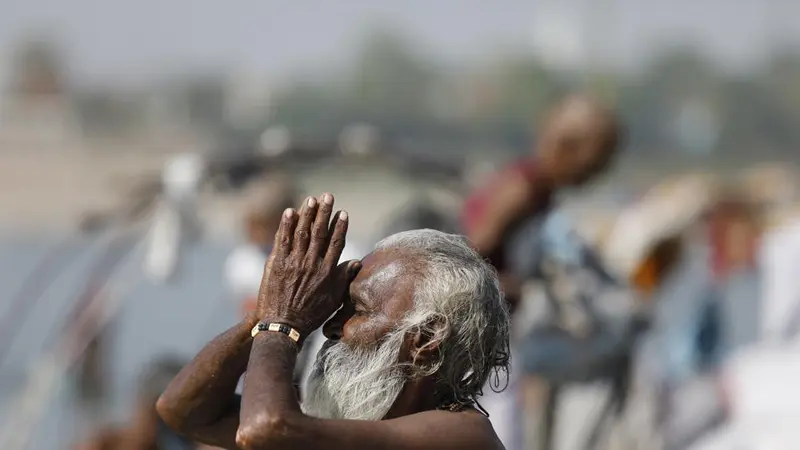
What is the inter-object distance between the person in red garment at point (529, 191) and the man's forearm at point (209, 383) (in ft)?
8.85

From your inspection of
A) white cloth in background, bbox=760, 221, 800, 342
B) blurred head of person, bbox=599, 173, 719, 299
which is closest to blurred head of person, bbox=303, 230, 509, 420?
blurred head of person, bbox=599, 173, 719, 299

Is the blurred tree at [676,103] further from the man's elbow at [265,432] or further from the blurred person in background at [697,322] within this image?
the man's elbow at [265,432]

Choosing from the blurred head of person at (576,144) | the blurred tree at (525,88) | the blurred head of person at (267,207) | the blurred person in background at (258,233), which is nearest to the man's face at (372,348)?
the blurred head of person at (576,144)

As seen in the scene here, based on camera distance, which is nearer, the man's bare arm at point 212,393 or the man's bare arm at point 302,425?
the man's bare arm at point 302,425

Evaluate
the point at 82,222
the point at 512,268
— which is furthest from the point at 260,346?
the point at 82,222

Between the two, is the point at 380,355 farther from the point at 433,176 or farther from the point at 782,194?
the point at 782,194

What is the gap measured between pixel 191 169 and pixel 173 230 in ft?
0.98

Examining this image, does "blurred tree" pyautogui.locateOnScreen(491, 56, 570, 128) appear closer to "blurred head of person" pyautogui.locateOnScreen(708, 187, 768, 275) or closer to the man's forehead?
"blurred head of person" pyautogui.locateOnScreen(708, 187, 768, 275)

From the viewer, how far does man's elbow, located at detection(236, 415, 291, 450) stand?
8.75 feet

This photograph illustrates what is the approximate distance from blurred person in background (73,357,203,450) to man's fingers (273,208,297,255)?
3.11 meters

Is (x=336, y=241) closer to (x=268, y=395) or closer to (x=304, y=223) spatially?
(x=304, y=223)

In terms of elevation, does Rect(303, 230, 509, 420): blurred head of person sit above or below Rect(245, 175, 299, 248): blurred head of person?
above

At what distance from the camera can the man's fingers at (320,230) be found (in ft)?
9.42

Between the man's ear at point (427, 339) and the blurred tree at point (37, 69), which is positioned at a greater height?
the man's ear at point (427, 339)
